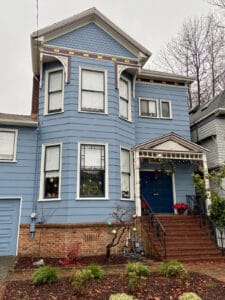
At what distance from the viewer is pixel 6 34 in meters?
10.8

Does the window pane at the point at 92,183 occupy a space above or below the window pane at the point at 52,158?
below

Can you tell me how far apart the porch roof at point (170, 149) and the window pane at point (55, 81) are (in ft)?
13.4

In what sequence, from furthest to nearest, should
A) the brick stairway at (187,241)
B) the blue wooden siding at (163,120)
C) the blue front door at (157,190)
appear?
the blue wooden siding at (163,120) → the blue front door at (157,190) → the brick stairway at (187,241)

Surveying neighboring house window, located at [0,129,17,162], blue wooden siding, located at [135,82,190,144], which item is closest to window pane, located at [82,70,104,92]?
blue wooden siding, located at [135,82,190,144]

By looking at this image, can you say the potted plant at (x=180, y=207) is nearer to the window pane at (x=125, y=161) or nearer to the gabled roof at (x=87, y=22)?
the window pane at (x=125, y=161)

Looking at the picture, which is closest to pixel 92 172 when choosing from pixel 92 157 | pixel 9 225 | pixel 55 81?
pixel 92 157

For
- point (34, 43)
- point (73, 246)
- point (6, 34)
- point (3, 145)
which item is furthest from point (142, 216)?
point (6, 34)

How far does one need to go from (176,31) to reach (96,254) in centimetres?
2143

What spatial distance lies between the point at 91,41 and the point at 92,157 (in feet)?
16.5

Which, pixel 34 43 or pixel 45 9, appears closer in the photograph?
pixel 45 9

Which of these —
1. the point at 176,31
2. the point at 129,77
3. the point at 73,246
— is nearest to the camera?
the point at 73,246

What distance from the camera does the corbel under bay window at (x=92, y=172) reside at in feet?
34.0

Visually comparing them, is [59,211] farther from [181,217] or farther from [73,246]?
[181,217]

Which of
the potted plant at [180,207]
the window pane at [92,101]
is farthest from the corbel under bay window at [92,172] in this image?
the potted plant at [180,207]
